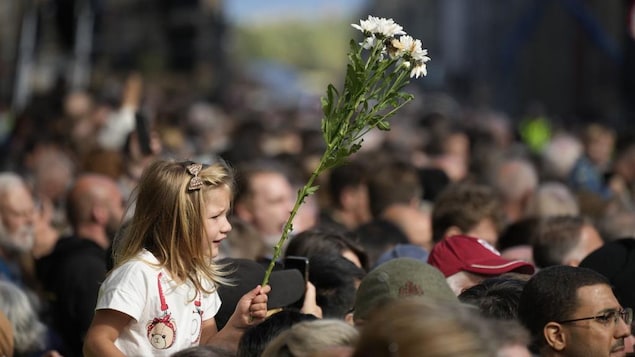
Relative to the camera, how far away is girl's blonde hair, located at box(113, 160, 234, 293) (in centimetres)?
529

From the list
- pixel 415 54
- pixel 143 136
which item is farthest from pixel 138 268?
pixel 143 136

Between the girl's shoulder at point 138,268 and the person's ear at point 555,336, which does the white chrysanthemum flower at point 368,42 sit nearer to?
the girl's shoulder at point 138,268

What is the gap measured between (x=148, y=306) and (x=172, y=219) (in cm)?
34

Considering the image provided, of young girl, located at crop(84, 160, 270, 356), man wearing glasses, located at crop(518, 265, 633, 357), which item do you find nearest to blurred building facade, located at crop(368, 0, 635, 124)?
man wearing glasses, located at crop(518, 265, 633, 357)

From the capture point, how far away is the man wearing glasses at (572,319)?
5.22 metres

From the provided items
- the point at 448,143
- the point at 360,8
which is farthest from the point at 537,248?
the point at 360,8

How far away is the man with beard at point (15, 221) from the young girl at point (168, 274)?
3.59 m

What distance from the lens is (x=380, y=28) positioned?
5309 millimetres

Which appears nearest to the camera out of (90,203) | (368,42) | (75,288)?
(368,42)

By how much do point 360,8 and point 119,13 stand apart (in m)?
80.7

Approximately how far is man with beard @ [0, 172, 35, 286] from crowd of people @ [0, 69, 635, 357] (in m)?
0.02

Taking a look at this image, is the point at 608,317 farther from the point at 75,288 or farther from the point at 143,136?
the point at 143,136

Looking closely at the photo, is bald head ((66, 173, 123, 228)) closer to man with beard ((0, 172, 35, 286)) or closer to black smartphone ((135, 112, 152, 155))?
man with beard ((0, 172, 35, 286))

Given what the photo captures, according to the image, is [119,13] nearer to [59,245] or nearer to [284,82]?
[284,82]
